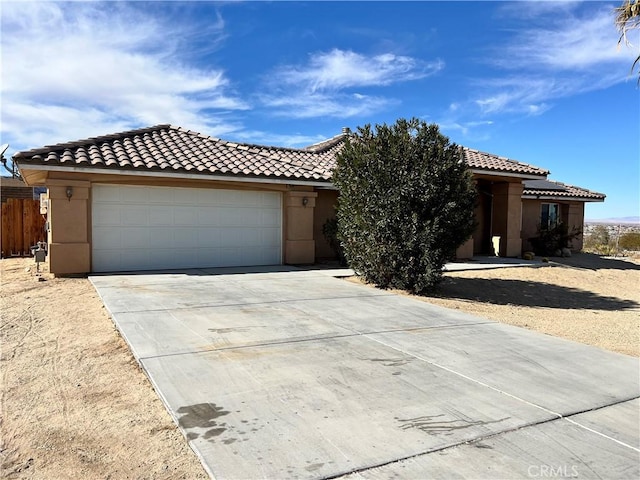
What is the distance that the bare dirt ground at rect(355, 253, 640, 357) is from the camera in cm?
838

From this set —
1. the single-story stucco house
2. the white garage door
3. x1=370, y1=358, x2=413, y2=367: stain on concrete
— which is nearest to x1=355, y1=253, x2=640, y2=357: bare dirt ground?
x1=370, y1=358, x2=413, y2=367: stain on concrete

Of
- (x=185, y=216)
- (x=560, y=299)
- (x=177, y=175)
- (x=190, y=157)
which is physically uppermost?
(x=190, y=157)

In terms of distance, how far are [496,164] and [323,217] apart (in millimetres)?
7171

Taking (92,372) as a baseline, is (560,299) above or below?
below

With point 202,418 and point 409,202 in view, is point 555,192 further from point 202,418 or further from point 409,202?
point 202,418

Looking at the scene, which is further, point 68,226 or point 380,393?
point 68,226

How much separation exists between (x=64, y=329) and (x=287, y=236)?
28.1ft

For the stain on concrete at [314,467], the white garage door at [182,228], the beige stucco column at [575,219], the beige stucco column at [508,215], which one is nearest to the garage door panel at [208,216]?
the white garage door at [182,228]

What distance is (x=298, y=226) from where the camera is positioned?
15102mm

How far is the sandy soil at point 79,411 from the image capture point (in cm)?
336

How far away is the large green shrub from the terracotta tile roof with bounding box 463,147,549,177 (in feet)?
21.6

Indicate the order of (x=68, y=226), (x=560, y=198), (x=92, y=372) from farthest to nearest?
1. (x=560, y=198)
2. (x=68, y=226)
3. (x=92, y=372)

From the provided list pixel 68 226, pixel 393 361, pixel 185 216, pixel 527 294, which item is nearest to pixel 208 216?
pixel 185 216

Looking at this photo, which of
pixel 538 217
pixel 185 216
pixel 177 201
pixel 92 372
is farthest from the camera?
pixel 538 217
